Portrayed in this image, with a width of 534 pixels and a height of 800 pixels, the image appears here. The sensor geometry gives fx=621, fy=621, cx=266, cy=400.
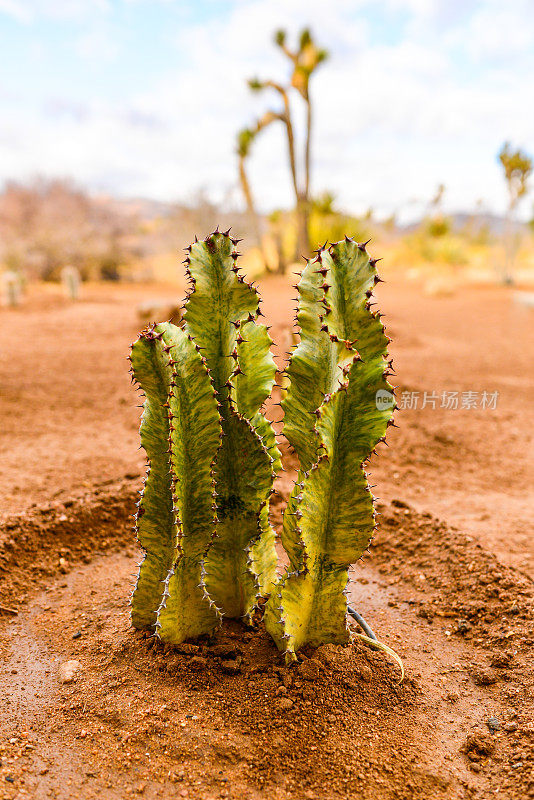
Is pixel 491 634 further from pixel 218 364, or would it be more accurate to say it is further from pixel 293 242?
pixel 293 242

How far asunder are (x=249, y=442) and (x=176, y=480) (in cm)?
26

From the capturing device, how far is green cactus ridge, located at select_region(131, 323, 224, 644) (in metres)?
1.74

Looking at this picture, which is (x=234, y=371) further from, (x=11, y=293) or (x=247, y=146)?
(x=247, y=146)

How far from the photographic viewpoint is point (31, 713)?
1.82 m

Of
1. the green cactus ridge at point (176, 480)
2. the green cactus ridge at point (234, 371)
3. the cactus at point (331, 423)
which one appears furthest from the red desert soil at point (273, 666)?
the green cactus ridge at point (234, 371)

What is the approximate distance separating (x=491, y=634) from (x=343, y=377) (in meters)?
1.24

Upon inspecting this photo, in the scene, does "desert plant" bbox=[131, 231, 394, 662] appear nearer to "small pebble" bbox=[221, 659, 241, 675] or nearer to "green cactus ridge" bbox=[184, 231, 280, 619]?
"green cactus ridge" bbox=[184, 231, 280, 619]

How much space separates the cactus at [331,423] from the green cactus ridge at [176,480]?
25 cm

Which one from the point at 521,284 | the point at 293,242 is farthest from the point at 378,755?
the point at 293,242

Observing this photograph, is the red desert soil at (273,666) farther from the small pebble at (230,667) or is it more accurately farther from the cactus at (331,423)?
the cactus at (331,423)

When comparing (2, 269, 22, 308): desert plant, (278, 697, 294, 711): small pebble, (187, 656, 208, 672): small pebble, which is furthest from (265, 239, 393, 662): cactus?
(2, 269, 22, 308): desert plant

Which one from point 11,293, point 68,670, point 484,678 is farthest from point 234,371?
point 11,293

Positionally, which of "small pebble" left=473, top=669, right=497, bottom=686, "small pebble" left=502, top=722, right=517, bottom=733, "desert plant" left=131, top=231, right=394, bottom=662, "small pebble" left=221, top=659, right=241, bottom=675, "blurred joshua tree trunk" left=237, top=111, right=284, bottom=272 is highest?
"blurred joshua tree trunk" left=237, top=111, right=284, bottom=272

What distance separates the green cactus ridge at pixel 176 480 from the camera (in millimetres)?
1744
